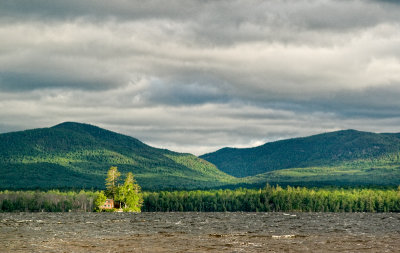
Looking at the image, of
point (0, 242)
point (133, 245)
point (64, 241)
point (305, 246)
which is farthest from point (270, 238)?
point (0, 242)

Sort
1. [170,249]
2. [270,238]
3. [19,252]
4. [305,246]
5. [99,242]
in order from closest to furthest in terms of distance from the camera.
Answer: [19,252] < [170,249] < [305,246] < [99,242] < [270,238]

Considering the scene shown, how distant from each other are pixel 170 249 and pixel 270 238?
1330 inches

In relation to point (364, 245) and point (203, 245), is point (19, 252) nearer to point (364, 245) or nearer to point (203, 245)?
point (203, 245)

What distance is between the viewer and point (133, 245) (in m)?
101

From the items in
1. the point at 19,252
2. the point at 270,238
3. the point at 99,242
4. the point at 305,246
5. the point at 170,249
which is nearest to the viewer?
the point at 19,252

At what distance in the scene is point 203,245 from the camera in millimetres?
100875

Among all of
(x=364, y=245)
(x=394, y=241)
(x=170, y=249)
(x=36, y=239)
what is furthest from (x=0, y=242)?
(x=394, y=241)

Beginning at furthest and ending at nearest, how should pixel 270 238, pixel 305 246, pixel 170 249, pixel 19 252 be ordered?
pixel 270 238
pixel 305 246
pixel 170 249
pixel 19 252

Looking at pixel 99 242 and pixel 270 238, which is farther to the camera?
pixel 270 238

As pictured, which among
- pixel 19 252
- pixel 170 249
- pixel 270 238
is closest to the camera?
pixel 19 252

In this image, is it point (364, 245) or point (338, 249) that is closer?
point (338, 249)

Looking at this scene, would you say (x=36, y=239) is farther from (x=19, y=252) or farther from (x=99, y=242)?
(x=19, y=252)

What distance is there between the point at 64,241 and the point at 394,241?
65.6m

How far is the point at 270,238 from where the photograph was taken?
396 ft
